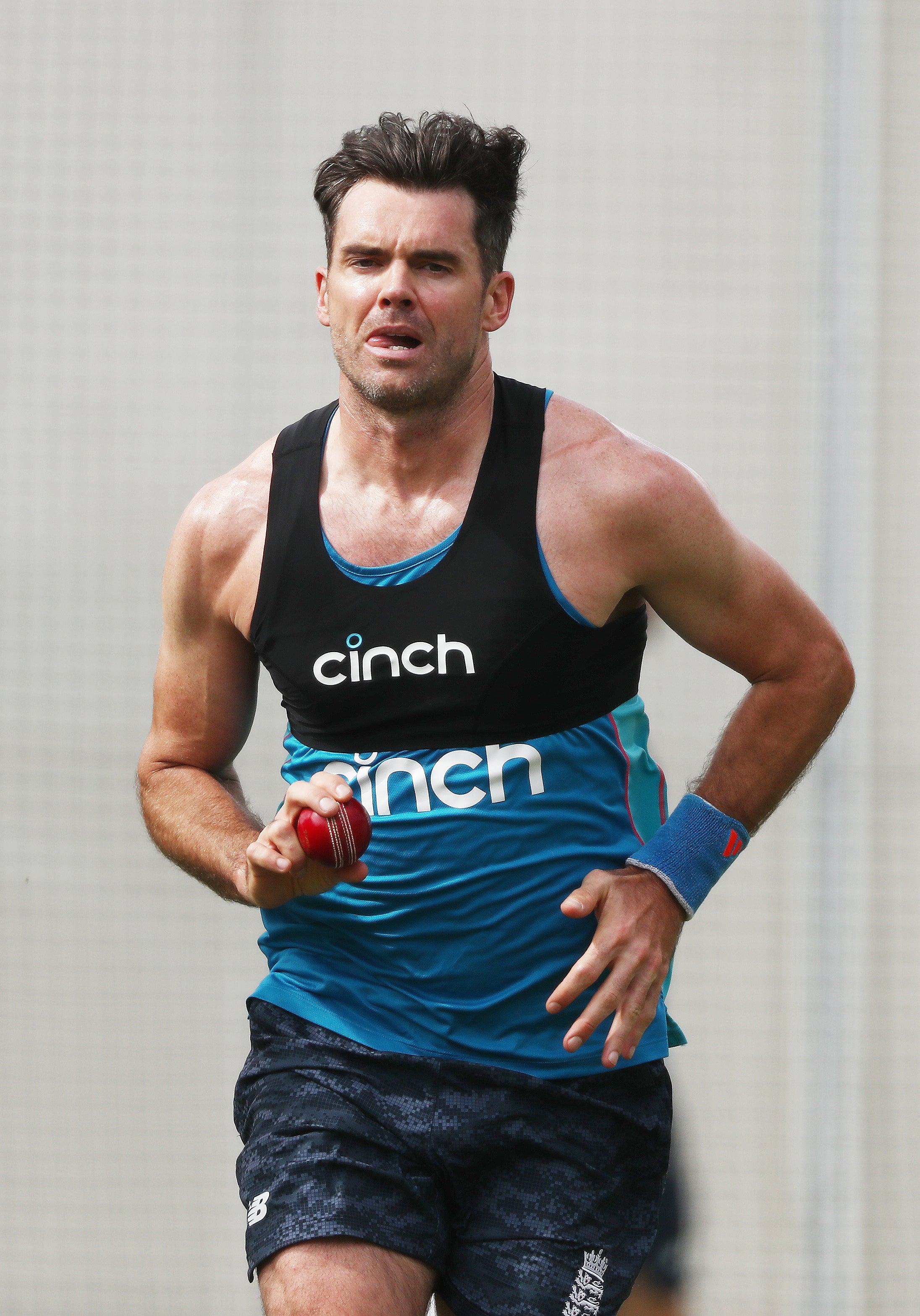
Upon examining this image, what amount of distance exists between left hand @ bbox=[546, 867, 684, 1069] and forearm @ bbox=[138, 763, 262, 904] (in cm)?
51

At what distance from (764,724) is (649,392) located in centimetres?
188

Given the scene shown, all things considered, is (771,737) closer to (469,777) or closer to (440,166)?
(469,777)

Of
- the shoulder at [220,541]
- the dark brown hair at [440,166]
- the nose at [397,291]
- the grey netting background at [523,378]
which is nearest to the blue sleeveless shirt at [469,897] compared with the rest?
the shoulder at [220,541]

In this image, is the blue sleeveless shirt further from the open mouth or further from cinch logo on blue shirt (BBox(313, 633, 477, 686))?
the open mouth

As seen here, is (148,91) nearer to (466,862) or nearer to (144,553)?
(144,553)

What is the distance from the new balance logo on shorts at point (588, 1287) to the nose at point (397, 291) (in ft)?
4.55

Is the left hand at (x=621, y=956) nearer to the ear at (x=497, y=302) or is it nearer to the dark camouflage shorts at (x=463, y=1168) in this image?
the dark camouflage shorts at (x=463, y=1168)

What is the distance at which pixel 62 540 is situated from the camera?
12.2ft

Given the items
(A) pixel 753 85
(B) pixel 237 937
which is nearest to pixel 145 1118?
(B) pixel 237 937

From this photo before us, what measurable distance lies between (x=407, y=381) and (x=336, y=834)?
2.36 ft

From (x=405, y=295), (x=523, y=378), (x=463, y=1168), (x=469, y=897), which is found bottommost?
(x=463, y=1168)

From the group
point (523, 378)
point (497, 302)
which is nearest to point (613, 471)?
point (497, 302)

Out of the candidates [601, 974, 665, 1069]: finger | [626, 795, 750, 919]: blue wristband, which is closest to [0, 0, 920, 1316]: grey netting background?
[626, 795, 750, 919]: blue wristband

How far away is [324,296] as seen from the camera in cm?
213
